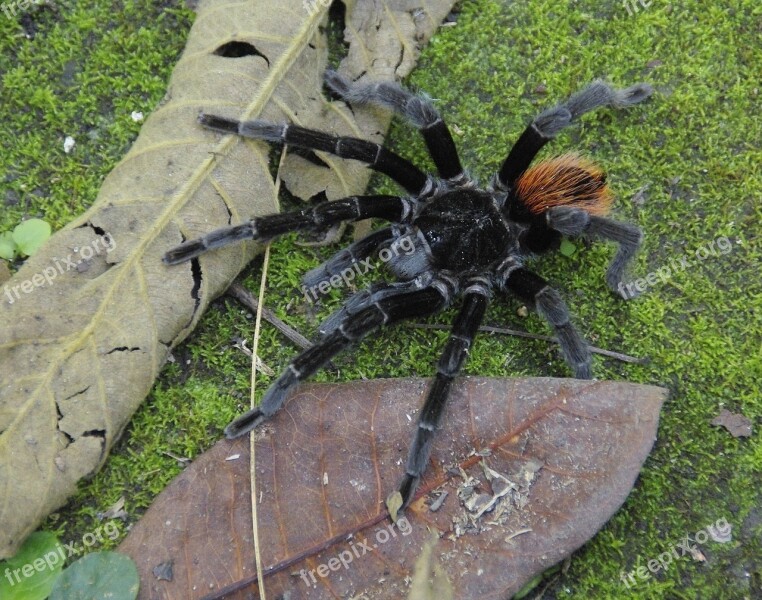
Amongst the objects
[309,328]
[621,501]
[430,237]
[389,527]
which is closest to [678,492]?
[621,501]

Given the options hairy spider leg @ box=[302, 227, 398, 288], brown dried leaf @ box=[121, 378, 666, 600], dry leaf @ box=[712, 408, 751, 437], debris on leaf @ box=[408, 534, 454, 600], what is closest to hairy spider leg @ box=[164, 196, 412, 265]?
hairy spider leg @ box=[302, 227, 398, 288]

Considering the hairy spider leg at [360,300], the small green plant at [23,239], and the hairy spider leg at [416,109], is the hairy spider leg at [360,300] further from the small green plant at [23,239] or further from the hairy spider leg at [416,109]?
the small green plant at [23,239]

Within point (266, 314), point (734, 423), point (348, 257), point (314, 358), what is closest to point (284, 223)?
point (348, 257)

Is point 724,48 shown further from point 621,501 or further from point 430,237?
point 621,501

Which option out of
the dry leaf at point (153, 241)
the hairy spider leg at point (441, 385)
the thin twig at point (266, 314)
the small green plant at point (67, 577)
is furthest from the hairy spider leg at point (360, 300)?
the small green plant at point (67, 577)

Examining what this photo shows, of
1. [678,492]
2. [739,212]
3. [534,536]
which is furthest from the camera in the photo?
[739,212]

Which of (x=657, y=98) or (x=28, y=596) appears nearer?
(x=28, y=596)

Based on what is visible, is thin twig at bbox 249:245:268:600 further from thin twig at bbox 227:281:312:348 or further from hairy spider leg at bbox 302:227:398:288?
hairy spider leg at bbox 302:227:398:288
